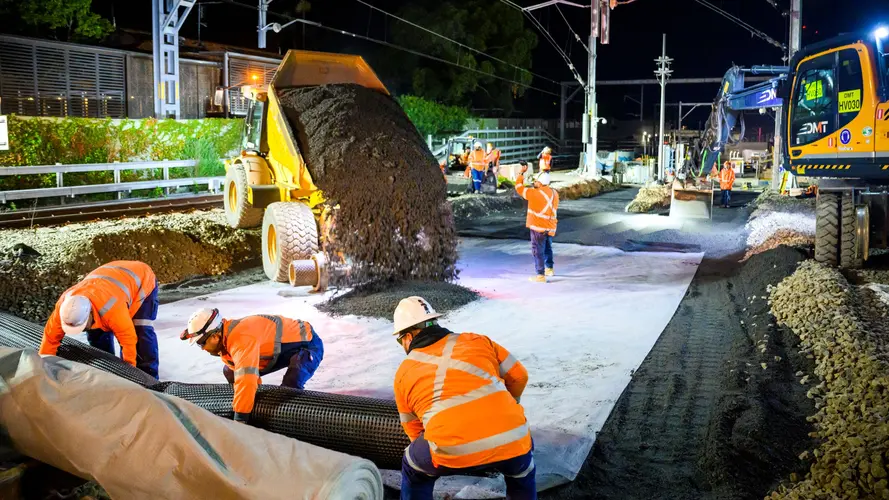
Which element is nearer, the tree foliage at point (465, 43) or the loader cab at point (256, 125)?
the loader cab at point (256, 125)

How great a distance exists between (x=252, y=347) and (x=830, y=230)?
902 centimetres

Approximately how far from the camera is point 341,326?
28.4ft

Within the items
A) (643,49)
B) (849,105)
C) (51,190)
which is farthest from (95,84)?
(643,49)

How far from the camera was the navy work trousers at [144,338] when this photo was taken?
21.9ft

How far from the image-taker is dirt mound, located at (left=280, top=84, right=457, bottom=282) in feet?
31.2

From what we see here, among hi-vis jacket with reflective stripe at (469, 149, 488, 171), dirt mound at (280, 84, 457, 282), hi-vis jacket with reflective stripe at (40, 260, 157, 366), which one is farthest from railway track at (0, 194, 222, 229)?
hi-vis jacket with reflective stripe at (40, 260, 157, 366)

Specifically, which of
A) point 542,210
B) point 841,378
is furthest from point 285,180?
point 841,378

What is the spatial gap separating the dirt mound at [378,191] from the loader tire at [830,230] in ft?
17.2

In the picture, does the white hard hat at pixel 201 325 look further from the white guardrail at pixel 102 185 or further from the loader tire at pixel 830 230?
the white guardrail at pixel 102 185

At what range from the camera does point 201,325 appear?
16.7 feet

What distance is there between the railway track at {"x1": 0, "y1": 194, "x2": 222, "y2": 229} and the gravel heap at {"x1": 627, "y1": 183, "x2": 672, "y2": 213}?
35.0 ft

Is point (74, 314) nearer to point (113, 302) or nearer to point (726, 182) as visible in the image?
point (113, 302)

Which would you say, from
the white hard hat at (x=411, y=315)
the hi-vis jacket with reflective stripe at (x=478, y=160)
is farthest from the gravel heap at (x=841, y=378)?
the hi-vis jacket with reflective stripe at (x=478, y=160)

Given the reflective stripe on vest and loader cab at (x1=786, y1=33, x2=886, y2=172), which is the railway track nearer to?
the reflective stripe on vest
